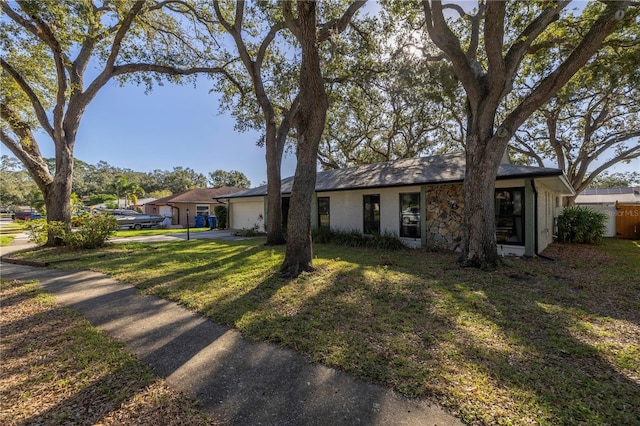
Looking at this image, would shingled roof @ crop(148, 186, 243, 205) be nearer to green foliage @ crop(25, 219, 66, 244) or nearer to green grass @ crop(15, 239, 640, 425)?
green foliage @ crop(25, 219, 66, 244)

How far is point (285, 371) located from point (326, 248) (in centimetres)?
754

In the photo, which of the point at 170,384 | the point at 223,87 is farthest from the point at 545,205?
the point at 223,87

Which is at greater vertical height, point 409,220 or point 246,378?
point 409,220

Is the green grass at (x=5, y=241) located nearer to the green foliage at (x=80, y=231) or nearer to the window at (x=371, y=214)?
the green foliage at (x=80, y=231)

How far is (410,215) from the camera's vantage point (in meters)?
10.4

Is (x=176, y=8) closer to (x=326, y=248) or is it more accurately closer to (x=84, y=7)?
(x=84, y=7)

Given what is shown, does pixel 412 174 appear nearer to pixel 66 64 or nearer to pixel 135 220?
pixel 66 64

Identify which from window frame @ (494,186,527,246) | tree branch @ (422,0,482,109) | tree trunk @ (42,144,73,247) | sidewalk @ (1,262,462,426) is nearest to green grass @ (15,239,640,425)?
sidewalk @ (1,262,462,426)

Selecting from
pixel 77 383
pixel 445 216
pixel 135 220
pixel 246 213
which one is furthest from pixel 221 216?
pixel 77 383

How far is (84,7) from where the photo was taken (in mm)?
7332

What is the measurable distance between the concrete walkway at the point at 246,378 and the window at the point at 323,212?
9179 millimetres

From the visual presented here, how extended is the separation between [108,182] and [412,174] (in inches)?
2349

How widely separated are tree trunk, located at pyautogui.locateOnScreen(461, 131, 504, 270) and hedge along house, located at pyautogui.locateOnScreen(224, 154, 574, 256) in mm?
1875

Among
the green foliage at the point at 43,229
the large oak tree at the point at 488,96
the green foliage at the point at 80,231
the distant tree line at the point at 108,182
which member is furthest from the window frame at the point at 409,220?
the distant tree line at the point at 108,182
